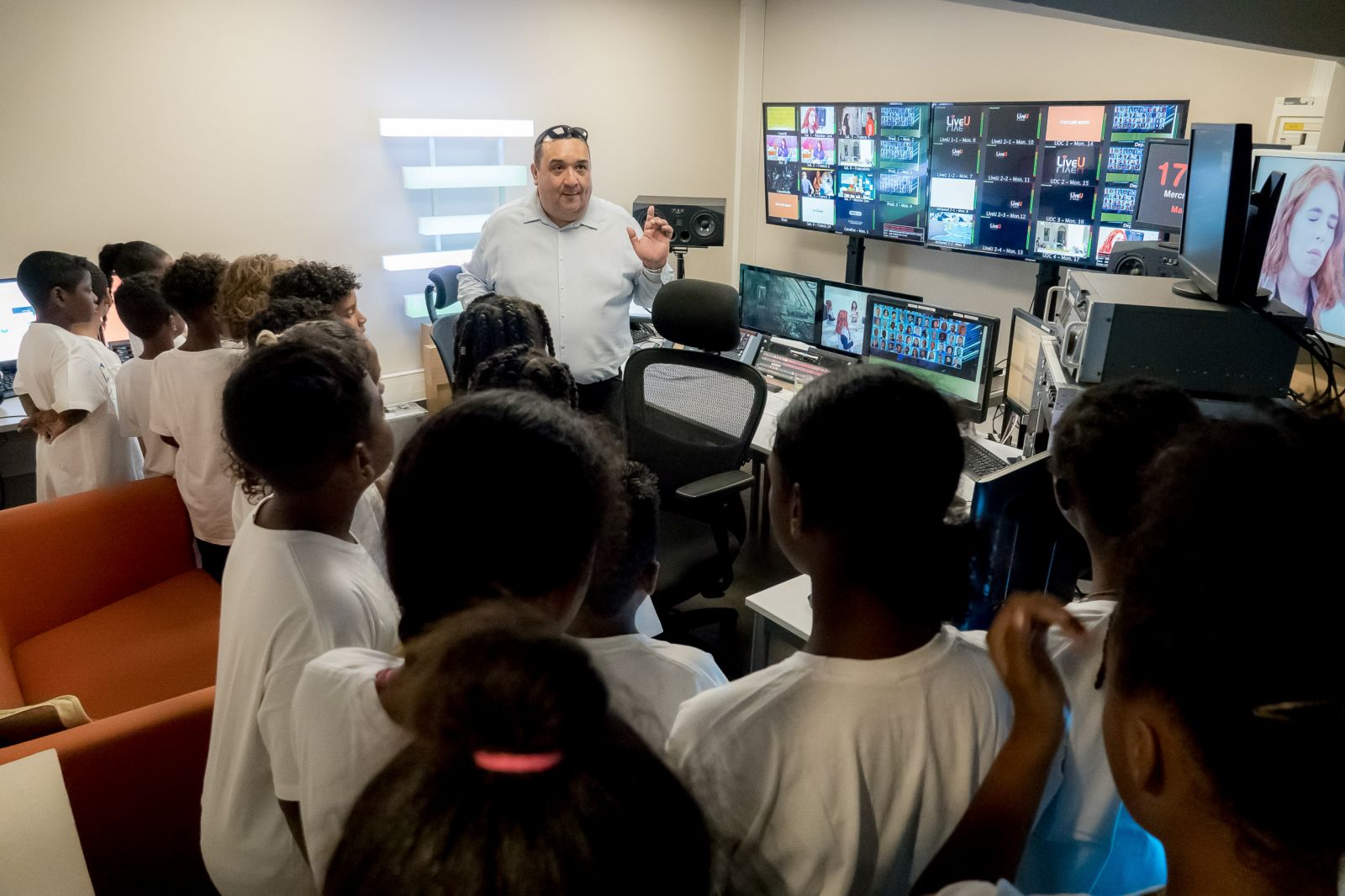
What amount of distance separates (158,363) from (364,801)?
2.09m

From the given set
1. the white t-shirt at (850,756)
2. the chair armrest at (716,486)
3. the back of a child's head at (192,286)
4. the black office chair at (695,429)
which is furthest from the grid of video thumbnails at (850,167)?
the white t-shirt at (850,756)

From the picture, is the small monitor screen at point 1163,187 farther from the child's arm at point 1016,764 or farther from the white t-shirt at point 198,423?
the white t-shirt at point 198,423

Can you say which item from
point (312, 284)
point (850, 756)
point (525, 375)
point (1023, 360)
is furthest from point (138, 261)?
point (850, 756)

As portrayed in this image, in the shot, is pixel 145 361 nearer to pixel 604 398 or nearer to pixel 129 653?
pixel 129 653

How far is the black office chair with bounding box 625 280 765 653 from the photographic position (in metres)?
2.36

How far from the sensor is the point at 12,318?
11.1ft

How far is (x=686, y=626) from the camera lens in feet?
9.27

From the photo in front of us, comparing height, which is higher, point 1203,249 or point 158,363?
point 1203,249

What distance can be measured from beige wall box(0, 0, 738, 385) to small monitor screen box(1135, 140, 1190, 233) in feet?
10.9

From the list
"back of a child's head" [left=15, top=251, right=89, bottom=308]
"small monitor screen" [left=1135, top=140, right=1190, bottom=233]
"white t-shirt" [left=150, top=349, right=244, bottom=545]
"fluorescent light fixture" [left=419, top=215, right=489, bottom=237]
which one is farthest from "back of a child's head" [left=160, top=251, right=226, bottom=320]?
"small monitor screen" [left=1135, top=140, right=1190, bottom=233]

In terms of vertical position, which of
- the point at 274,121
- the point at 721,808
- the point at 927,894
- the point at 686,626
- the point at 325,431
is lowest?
the point at 686,626

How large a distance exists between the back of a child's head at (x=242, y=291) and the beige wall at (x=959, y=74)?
2.86 meters

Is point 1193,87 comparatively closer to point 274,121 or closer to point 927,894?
point 927,894

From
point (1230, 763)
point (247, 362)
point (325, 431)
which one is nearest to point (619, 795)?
point (1230, 763)
